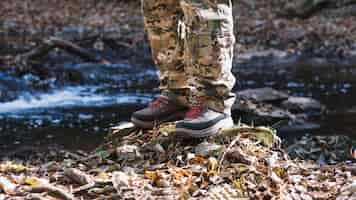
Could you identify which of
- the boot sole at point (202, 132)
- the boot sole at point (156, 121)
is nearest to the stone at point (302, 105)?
the boot sole at point (156, 121)

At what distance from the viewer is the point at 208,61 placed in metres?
3.00

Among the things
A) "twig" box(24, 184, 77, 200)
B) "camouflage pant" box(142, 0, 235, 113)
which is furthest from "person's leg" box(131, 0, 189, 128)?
"twig" box(24, 184, 77, 200)

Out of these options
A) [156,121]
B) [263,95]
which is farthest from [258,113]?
[156,121]

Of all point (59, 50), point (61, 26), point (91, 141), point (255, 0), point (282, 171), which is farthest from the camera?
point (255, 0)

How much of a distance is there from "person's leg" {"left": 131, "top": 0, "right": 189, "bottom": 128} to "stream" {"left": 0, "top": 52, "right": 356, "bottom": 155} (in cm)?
182

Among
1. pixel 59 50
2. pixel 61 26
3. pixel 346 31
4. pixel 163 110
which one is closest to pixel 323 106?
pixel 163 110

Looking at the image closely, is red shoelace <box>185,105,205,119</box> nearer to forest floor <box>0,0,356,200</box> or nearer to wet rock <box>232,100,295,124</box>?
forest floor <box>0,0,356,200</box>

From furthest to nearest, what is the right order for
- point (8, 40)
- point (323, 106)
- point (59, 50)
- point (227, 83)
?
point (8, 40), point (59, 50), point (323, 106), point (227, 83)

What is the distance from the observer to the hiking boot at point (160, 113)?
11.1 feet

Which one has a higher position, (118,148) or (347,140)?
(118,148)

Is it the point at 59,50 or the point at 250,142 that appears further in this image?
Answer: the point at 59,50

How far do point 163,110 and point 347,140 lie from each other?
2168 mm

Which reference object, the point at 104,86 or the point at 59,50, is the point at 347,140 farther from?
the point at 59,50

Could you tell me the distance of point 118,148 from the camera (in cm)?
326
